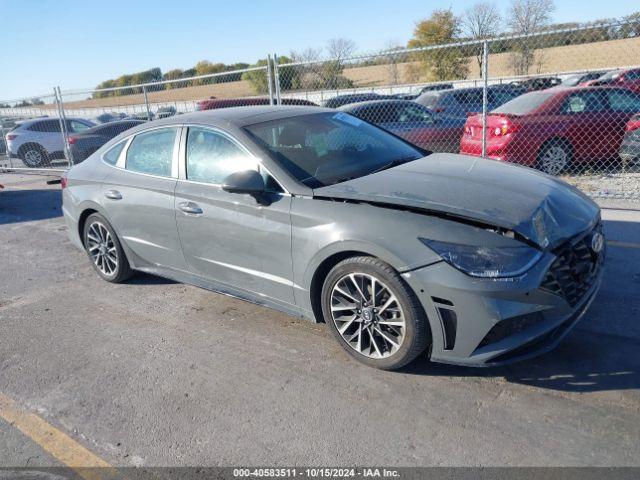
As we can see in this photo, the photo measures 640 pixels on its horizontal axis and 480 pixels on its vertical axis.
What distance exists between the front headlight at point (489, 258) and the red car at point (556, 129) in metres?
6.01

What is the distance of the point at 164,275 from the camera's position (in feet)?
15.8

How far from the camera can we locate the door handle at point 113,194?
4932 mm

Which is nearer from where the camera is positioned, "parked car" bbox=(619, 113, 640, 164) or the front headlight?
the front headlight

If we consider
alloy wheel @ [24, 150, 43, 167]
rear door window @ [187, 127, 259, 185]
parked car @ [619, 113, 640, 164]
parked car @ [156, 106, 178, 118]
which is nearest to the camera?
rear door window @ [187, 127, 259, 185]

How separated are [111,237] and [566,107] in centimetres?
737

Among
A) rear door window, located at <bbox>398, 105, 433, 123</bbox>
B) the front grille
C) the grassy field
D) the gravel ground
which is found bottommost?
the gravel ground

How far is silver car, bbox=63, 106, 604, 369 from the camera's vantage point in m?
2.99

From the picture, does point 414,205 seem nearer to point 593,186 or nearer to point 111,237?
point 111,237

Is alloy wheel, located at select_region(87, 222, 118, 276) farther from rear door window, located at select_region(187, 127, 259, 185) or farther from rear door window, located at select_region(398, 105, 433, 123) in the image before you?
rear door window, located at select_region(398, 105, 433, 123)

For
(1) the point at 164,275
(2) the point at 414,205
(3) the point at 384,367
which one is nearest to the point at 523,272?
(2) the point at 414,205

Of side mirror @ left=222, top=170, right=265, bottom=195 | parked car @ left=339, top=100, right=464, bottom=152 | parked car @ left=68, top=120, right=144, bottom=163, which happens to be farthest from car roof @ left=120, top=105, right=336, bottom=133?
parked car @ left=68, top=120, right=144, bottom=163

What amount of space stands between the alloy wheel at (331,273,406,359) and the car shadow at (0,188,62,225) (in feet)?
23.8

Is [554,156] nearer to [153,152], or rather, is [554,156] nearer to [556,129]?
[556,129]

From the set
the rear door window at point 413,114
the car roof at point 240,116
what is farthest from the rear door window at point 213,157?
the rear door window at point 413,114
